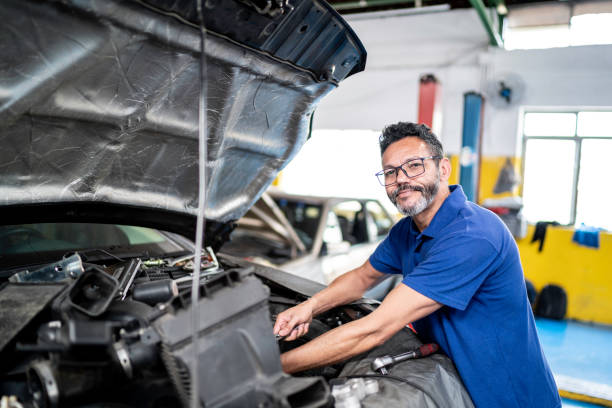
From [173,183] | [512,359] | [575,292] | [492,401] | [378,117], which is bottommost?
[575,292]

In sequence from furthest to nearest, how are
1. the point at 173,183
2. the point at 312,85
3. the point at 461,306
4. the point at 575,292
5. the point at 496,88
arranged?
the point at 496,88 → the point at 575,292 → the point at 173,183 → the point at 312,85 → the point at 461,306

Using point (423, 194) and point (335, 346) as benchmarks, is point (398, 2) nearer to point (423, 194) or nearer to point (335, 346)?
point (423, 194)

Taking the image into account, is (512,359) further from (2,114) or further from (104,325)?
(2,114)

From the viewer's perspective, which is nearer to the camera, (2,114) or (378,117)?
(2,114)

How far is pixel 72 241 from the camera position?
76.5 inches

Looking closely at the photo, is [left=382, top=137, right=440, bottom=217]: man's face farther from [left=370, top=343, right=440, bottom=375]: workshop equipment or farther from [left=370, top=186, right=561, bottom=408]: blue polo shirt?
[left=370, top=343, right=440, bottom=375]: workshop equipment

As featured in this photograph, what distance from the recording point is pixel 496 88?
6949 millimetres

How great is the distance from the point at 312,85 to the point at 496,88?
6.17 meters

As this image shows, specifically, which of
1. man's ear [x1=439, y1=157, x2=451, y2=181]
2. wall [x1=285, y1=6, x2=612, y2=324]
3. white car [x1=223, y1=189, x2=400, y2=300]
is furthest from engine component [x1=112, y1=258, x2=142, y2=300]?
wall [x1=285, y1=6, x2=612, y2=324]

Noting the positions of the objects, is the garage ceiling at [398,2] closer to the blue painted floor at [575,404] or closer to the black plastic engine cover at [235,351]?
the blue painted floor at [575,404]

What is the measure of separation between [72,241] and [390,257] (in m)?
1.36

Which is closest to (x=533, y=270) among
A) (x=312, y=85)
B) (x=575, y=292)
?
(x=575, y=292)

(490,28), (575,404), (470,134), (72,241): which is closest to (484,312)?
(72,241)

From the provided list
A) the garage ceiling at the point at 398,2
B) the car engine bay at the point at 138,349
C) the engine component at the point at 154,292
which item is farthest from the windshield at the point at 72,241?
the garage ceiling at the point at 398,2
